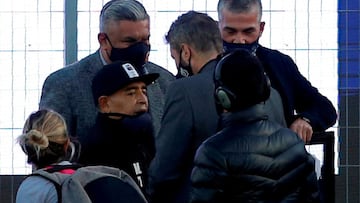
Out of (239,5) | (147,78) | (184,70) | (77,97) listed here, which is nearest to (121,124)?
(147,78)

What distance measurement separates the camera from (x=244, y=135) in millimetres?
4469

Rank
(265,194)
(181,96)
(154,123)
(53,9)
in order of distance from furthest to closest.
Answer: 1. (53,9)
2. (154,123)
3. (181,96)
4. (265,194)

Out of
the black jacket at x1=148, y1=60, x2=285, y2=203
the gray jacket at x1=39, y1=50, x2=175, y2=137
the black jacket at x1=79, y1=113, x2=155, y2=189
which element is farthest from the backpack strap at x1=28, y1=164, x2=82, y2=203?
the gray jacket at x1=39, y1=50, x2=175, y2=137

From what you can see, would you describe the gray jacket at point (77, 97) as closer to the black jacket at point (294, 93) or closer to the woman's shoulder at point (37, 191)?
the black jacket at point (294, 93)

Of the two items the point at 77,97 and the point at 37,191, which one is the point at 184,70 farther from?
the point at 37,191

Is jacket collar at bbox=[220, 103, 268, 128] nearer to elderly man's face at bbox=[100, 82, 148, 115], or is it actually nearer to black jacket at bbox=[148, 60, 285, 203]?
black jacket at bbox=[148, 60, 285, 203]

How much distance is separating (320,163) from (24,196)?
5.49 feet

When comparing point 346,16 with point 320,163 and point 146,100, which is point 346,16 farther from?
point 146,100

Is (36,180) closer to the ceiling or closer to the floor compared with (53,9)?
closer to the floor

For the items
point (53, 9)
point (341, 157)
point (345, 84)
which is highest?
point (53, 9)

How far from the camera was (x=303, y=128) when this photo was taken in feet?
17.2

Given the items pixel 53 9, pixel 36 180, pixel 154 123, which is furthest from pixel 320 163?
pixel 53 9

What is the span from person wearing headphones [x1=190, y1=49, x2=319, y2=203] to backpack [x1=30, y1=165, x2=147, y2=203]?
26 centimetres

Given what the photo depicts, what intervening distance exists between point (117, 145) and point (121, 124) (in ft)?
0.31
